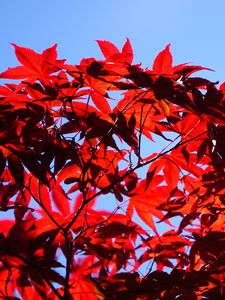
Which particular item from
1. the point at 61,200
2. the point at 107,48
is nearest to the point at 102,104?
the point at 107,48

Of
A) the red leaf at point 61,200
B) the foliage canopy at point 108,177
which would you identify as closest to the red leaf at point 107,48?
the foliage canopy at point 108,177

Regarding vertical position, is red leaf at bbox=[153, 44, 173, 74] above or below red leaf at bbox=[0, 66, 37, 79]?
below

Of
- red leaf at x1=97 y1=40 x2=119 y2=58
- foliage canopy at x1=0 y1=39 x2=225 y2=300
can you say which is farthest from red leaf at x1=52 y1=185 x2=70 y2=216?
red leaf at x1=97 y1=40 x2=119 y2=58

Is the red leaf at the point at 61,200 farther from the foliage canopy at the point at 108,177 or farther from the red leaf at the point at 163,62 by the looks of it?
the red leaf at the point at 163,62

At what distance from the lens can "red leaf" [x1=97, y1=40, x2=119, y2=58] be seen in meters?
1.33

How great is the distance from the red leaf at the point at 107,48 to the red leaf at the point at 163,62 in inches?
5.0

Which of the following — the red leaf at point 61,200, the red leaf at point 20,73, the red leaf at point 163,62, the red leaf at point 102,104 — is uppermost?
the red leaf at point 20,73

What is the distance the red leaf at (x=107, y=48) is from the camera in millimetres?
1332

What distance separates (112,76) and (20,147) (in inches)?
12.6

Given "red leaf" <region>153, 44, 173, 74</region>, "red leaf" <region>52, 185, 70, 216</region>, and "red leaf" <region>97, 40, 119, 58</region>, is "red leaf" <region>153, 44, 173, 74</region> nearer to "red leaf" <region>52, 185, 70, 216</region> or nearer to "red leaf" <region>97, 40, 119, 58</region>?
"red leaf" <region>97, 40, 119, 58</region>

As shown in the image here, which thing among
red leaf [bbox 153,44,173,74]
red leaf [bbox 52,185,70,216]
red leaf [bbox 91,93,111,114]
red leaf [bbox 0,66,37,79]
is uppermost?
red leaf [bbox 0,66,37,79]

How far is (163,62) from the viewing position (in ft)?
4.23

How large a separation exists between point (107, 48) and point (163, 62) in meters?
0.17

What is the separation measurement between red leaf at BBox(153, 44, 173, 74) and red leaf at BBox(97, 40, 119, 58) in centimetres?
13
